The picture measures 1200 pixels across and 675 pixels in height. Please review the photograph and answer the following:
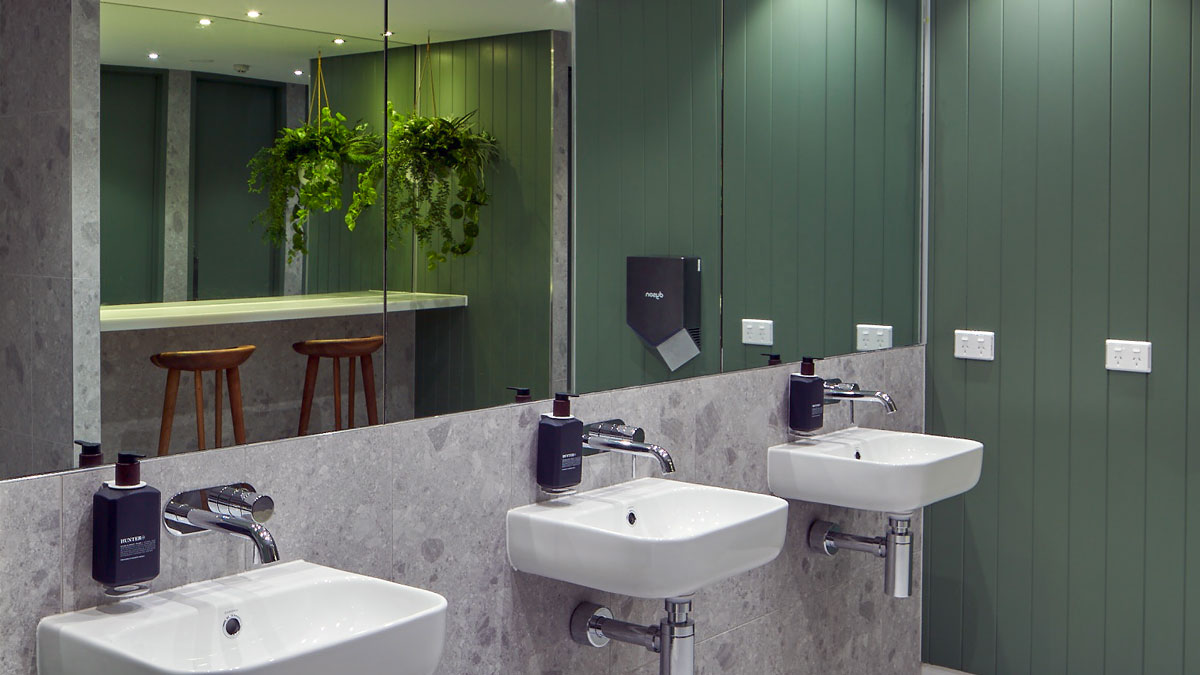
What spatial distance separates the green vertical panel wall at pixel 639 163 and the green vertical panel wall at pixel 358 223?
523 mm

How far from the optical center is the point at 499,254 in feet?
7.60

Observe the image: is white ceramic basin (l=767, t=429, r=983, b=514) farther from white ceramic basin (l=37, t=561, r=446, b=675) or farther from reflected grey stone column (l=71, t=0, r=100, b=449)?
reflected grey stone column (l=71, t=0, r=100, b=449)

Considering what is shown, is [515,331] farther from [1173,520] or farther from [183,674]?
[1173,520]

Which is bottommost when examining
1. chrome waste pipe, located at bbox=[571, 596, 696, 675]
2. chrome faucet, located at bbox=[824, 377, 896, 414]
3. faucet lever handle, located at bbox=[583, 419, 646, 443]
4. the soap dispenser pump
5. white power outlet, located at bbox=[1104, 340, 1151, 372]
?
chrome waste pipe, located at bbox=[571, 596, 696, 675]

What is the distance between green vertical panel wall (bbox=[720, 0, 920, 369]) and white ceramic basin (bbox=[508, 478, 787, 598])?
0.57 metres

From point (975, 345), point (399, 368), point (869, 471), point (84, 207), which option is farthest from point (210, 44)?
point (975, 345)

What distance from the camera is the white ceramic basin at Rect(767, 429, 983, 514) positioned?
2.83m

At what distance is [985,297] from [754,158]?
112cm

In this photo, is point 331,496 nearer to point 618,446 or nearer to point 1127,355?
point 618,446

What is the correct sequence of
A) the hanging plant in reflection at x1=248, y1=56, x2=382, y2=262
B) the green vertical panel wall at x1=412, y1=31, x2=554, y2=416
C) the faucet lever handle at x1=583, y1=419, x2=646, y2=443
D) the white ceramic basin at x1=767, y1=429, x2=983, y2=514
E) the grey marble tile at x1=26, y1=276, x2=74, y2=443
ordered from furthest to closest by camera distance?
the white ceramic basin at x1=767, y1=429, x2=983, y2=514, the faucet lever handle at x1=583, y1=419, x2=646, y2=443, the green vertical panel wall at x1=412, y1=31, x2=554, y2=416, the hanging plant in reflection at x1=248, y1=56, x2=382, y2=262, the grey marble tile at x1=26, y1=276, x2=74, y2=443

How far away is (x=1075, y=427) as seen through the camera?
3.52 m

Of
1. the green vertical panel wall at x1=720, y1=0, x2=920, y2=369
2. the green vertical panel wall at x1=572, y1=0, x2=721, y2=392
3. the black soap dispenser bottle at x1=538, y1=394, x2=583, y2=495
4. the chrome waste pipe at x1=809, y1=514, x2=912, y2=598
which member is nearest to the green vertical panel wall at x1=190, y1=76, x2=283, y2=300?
the black soap dispenser bottle at x1=538, y1=394, x2=583, y2=495

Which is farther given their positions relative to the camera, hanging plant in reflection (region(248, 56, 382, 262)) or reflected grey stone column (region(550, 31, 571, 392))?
reflected grey stone column (region(550, 31, 571, 392))

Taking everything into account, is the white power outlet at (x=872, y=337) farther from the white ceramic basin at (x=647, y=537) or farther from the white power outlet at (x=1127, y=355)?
the white ceramic basin at (x=647, y=537)
